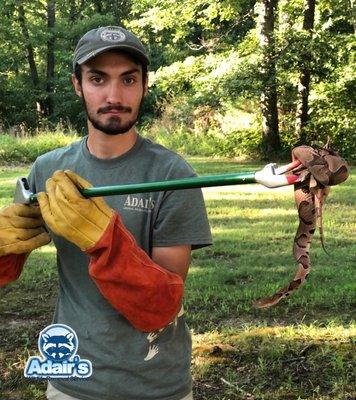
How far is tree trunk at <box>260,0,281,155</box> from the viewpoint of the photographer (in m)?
13.5

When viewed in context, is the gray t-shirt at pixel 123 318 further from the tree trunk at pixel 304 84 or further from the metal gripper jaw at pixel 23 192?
the tree trunk at pixel 304 84

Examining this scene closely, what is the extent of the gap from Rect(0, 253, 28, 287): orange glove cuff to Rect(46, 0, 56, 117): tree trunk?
2667 centimetres

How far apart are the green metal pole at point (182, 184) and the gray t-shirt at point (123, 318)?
24 centimetres

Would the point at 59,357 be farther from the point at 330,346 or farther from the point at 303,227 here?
the point at 330,346

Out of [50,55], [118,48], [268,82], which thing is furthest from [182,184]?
[50,55]

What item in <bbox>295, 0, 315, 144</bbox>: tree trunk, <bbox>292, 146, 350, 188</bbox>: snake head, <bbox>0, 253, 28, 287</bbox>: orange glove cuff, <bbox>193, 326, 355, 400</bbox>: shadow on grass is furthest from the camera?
<bbox>295, 0, 315, 144</bbox>: tree trunk

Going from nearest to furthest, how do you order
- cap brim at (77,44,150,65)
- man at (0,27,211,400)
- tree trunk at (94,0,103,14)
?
man at (0,27,211,400) < cap brim at (77,44,150,65) < tree trunk at (94,0,103,14)

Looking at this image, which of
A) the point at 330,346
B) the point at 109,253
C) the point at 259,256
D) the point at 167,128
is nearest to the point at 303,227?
the point at 109,253

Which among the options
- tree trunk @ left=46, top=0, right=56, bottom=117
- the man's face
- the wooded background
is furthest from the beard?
tree trunk @ left=46, top=0, right=56, bottom=117

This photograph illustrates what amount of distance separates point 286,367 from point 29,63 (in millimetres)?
28226

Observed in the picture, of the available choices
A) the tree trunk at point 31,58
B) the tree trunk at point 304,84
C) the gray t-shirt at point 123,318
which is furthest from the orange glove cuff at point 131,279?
the tree trunk at point 31,58

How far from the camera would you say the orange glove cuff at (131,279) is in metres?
1.60

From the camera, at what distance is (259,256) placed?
5.63 metres

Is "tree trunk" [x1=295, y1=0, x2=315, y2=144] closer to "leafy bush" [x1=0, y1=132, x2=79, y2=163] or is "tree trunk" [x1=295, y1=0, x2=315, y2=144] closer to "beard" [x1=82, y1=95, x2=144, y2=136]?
"leafy bush" [x1=0, y1=132, x2=79, y2=163]
